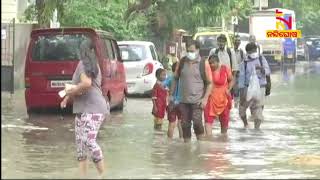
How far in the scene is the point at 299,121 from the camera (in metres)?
16.0

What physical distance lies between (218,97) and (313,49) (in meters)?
48.8

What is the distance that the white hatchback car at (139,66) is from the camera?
20.6 meters

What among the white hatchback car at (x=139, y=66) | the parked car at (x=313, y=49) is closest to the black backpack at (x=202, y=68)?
A: the white hatchback car at (x=139, y=66)

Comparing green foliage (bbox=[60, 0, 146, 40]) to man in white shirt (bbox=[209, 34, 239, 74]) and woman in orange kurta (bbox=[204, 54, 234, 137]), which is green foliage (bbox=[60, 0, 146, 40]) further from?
woman in orange kurta (bbox=[204, 54, 234, 137])

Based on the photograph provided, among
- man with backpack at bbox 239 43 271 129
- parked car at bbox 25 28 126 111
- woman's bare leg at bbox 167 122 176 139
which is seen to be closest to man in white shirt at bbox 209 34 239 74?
man with backpack at bbox 239 43 271 129

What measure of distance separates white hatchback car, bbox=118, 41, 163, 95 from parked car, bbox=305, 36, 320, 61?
40797 millimetres

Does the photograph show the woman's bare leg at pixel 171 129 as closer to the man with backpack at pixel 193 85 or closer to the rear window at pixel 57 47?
the man with backpack at pixel 193 85

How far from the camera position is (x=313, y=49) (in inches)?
2393

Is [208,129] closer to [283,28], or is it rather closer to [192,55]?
[192,55]

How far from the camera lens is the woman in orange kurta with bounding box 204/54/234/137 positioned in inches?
517

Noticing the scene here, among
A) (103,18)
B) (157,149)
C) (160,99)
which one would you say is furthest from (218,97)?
(103,18)

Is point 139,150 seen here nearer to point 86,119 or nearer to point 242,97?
point 86,119

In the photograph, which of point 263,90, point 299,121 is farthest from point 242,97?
point 299,121

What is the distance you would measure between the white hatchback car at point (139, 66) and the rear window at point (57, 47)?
5174 mm
